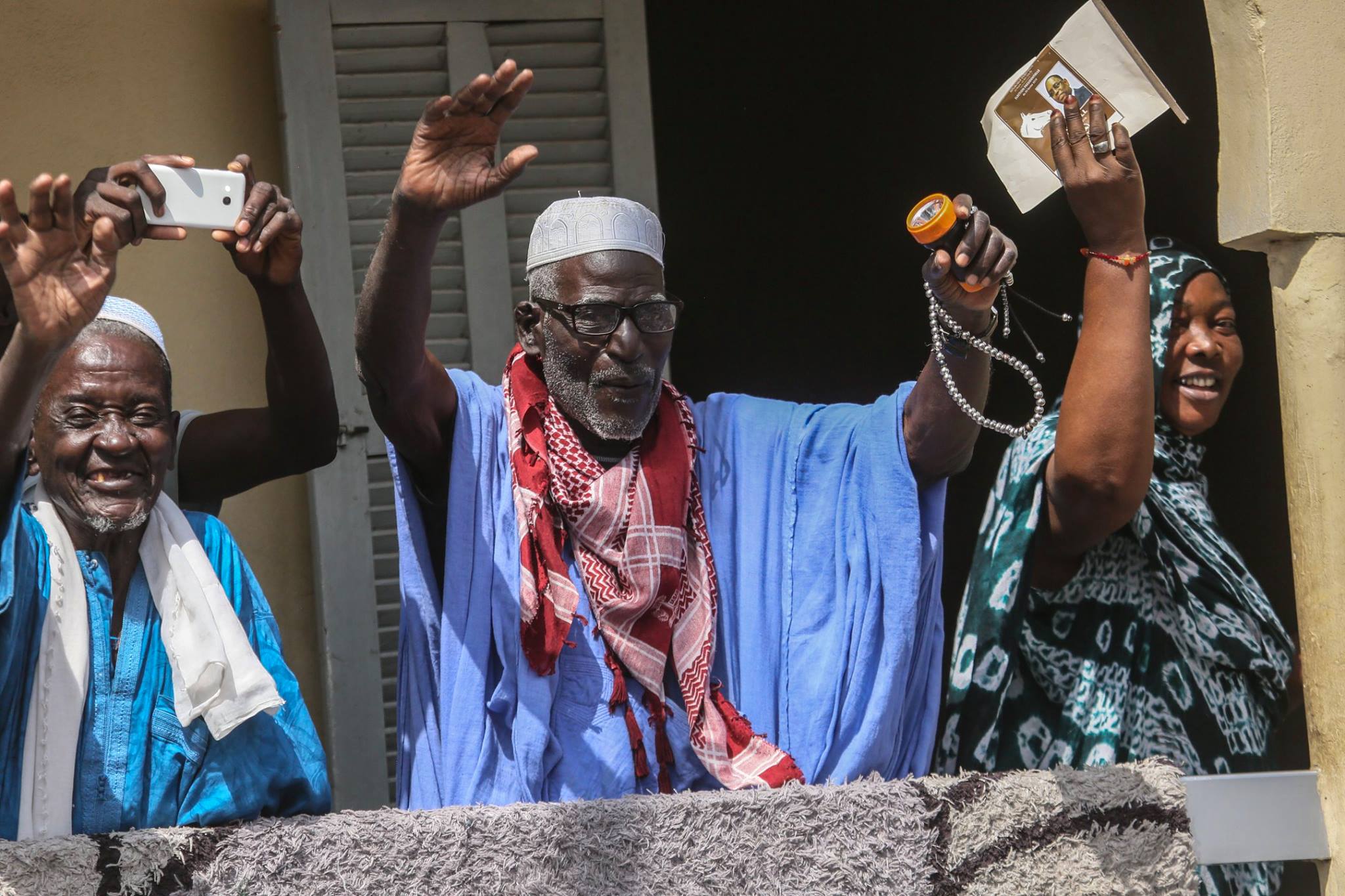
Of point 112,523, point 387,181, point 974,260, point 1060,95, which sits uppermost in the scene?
point 387,181

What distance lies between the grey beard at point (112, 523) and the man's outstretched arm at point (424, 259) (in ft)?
1.40

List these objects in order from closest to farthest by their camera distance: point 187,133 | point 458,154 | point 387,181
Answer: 1. point 458,154
2. point 387,181
3. point 187,133

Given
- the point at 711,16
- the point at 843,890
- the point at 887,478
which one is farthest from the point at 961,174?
the point at 843,890

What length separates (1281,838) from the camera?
2.57 meters

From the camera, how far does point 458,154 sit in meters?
2.46

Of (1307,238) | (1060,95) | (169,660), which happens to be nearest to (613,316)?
(1060,95)

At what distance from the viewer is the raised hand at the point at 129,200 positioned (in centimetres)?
229

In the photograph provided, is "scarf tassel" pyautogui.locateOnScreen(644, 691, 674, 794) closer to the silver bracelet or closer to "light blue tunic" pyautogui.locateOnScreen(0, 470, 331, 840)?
"light blue tunic" pyautogui.locateOnScreen(0, 470, 331, 840)

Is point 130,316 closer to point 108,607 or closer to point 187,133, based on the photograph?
point 108,607

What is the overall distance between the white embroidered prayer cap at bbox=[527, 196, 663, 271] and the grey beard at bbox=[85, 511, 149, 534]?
868 millimetres

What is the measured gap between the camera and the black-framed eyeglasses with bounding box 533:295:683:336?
2.78 metres

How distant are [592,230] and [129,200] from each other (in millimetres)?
851

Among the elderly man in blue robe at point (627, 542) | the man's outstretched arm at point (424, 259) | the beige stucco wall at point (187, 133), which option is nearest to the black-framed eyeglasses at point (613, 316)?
the elderly man in blue robe at point (627, 542)

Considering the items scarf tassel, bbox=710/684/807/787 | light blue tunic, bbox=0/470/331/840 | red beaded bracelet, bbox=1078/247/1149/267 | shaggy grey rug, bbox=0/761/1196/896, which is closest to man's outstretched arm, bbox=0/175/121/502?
light blue tunic, bbox=0/470/331/840
